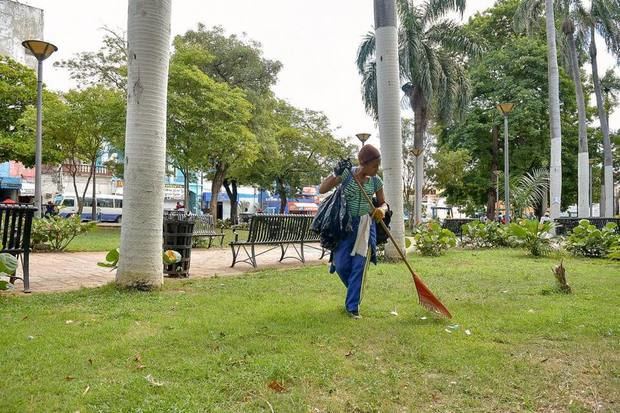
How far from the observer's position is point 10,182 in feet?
112

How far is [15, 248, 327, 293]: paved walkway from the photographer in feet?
19.4

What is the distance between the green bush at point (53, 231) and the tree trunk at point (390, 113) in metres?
6.26

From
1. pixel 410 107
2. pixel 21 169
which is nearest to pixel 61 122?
pixel 410 107

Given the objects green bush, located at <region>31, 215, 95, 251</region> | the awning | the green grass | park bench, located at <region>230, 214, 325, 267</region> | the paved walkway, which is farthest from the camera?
the awning

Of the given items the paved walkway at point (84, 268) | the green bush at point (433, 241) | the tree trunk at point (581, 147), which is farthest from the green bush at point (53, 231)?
the tree trunk at point (581, 147)

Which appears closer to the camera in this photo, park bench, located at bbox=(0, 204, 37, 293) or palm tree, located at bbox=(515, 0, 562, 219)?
park bench, located at bbox=(0, 204, 37, 293)

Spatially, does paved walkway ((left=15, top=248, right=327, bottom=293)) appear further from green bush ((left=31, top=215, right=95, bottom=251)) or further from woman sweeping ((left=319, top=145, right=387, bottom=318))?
woman sweeping ((left=319, top=145, right=387, bottom=318))

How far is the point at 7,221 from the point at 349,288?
3.53m

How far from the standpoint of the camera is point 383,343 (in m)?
3.41

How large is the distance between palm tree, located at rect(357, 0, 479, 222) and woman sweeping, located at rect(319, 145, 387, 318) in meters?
16.9

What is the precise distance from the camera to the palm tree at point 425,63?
67.2 feet

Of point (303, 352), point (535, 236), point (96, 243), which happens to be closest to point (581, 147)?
point (535, 236)

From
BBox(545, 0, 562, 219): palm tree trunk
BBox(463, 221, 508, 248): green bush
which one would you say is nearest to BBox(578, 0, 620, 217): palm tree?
BBox(545, 0, 562, 219): palm tree trunk

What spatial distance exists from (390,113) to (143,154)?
186 inches
